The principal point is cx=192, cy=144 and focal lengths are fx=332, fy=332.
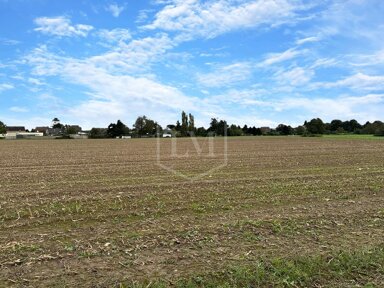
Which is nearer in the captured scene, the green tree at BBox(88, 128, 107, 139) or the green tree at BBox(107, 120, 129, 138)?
the green tree at BBox(88, 128, 107, 139)

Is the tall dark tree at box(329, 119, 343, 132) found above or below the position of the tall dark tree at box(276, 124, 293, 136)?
above

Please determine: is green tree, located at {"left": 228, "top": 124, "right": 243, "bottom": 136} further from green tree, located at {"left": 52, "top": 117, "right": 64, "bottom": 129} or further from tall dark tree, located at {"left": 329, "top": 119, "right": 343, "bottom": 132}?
green tree, located at {"left": 52, "top": 117, "right": 64, "bottom": 129}

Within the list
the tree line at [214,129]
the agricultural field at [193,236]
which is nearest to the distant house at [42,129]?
the tree line at [214,129]

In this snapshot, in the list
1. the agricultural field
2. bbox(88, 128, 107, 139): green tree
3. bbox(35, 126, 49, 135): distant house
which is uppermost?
bbox(35, 126, 49, 135): distant house

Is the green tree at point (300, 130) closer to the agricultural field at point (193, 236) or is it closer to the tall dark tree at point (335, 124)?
the tall dark tree at point (335, 124)

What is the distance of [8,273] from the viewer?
4586 millimetres

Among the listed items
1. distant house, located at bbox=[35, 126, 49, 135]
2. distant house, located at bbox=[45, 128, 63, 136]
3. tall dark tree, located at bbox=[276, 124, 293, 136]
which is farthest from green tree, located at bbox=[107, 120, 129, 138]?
tall dark tree, located at bbox=[276, 124, 293, 136]

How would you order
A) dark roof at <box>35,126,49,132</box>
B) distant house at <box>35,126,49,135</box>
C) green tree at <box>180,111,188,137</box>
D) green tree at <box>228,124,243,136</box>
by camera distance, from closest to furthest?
green tree at <box>180,111,188,137</box> → green tree at <box>228,124,243,136</box> → distant house at <box>35,126,49,135</box> → dark roof at <box>35,126,49,132</box>

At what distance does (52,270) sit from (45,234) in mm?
1740

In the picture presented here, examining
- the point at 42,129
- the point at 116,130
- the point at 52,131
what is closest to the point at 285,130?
the point at 116,130

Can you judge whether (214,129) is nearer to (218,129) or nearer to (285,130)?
(218,129)

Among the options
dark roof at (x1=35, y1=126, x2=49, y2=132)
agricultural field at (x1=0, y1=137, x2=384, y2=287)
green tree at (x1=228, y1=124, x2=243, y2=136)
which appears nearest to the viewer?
agricultural field at (x1=0, y1=137, x2=384, y2=287)

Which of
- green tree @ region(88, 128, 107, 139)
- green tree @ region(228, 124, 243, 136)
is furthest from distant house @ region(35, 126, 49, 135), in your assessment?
green tree @ region(228, 124, 243, 136)

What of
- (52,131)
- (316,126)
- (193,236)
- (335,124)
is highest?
(335,124)
